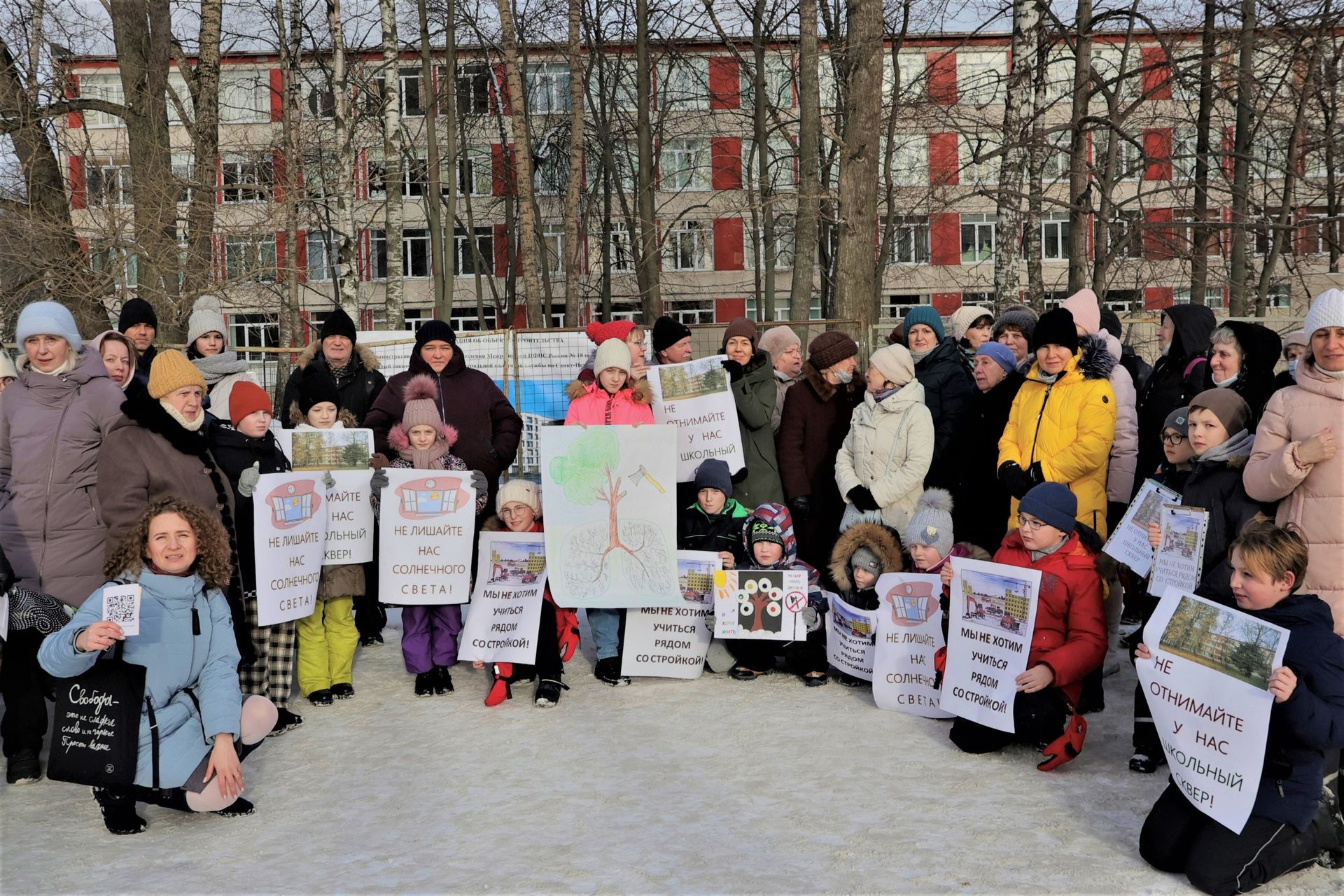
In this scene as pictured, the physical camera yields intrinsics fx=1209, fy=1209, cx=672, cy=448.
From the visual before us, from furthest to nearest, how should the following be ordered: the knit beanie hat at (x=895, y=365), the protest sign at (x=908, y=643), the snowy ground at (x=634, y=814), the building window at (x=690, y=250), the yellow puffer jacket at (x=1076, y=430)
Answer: the building window at (x=690, y=250) < the knit beanie hat at (x=895, y=365) < the yellow puffer jacket at (x=1076, y=430) < the protest sign at (x=908, y=643) < the snowy ground at (x=634, y=814)

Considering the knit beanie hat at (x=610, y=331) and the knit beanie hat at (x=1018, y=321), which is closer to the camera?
the knit beanie hat at (x=610, y=331)

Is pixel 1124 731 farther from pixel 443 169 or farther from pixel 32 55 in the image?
pixel 443 169

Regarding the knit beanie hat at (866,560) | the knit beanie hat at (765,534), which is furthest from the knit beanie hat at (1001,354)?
the knit beanie hat at (765,534)

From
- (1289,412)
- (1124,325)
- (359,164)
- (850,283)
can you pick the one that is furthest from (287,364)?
(359,164)

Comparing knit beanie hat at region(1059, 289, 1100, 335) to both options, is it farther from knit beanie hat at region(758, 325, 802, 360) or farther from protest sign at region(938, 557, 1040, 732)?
protest sign at region(938, 557, 1040, 732)

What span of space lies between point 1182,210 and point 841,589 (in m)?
15.9

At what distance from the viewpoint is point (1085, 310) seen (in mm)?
7535

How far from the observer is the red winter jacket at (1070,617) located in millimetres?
5652

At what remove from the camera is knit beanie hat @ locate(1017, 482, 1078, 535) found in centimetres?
580

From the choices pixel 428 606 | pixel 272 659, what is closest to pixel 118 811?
pixel 272 659

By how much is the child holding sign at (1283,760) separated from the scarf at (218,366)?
5961 mm

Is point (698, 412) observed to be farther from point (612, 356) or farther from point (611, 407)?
point (612, 356)

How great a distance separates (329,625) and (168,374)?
1.94 m

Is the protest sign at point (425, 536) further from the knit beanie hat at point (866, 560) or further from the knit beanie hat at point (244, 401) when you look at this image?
the knit beanie hat at point (866, 560)
